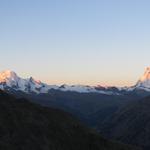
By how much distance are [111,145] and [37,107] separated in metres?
26.9

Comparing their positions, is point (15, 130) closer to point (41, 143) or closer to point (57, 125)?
point (41, 143)

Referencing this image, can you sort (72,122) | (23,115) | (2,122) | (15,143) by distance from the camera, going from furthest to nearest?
(72,122)
(23,115)
(2,122)
(15,143)

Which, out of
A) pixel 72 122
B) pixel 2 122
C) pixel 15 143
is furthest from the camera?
pixel 72 122

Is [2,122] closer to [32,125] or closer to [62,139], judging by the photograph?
[32,125]

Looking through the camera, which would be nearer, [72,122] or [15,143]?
[15,143]

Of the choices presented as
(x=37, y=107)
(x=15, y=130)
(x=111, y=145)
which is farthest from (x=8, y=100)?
(x=111, y=145)

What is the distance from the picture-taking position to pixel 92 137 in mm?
138875

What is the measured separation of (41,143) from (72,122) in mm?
23483

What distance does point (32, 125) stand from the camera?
130500mm

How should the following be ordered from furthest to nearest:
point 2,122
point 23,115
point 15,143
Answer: point 23,115 < point 2,122 < point 15,143

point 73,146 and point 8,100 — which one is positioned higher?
point 8,100

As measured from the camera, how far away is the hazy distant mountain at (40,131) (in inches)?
4734

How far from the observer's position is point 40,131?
129125 millimetres

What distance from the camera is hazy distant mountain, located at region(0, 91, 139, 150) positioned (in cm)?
12025
